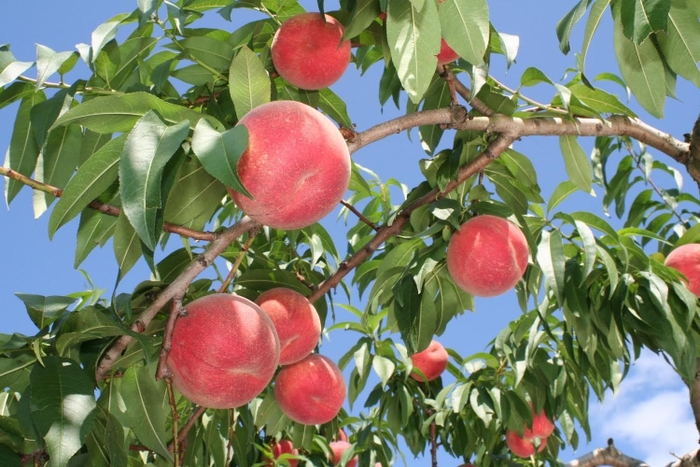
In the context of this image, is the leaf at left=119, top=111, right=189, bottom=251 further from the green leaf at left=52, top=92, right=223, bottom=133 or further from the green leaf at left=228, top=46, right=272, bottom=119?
the green leaf at left=228, top=46, right=272, bottom=119

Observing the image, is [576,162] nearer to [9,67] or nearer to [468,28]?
[468,28]

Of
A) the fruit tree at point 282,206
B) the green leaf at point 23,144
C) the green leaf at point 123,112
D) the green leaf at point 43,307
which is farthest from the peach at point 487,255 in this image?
the green leaf at point 23,144

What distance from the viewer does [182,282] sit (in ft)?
4.42

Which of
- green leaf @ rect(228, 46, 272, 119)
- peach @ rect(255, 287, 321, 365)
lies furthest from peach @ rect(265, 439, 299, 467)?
green leaf @ rect(228, 46, 272, 119)

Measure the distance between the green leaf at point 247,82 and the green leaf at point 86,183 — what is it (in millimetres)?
242

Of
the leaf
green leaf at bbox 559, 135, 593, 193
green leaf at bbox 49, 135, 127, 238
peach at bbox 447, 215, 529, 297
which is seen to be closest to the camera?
the leaf

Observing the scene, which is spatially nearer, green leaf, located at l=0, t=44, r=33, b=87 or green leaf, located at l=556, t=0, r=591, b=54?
green leaf, located at l=556, t=0, r=591, b=54

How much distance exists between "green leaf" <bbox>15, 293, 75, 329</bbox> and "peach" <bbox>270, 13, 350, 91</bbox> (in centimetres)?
68

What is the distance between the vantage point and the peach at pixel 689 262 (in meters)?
2.25

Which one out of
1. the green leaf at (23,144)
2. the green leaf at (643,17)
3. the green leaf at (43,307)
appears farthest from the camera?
the green leaf at (23,144)

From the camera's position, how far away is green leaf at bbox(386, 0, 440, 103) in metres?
1.15

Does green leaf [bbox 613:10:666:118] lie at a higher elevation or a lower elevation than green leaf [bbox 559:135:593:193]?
higher

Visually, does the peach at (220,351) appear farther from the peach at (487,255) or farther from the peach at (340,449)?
the peach at (340,449)

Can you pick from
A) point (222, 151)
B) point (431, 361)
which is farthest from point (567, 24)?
point (431, 361)
